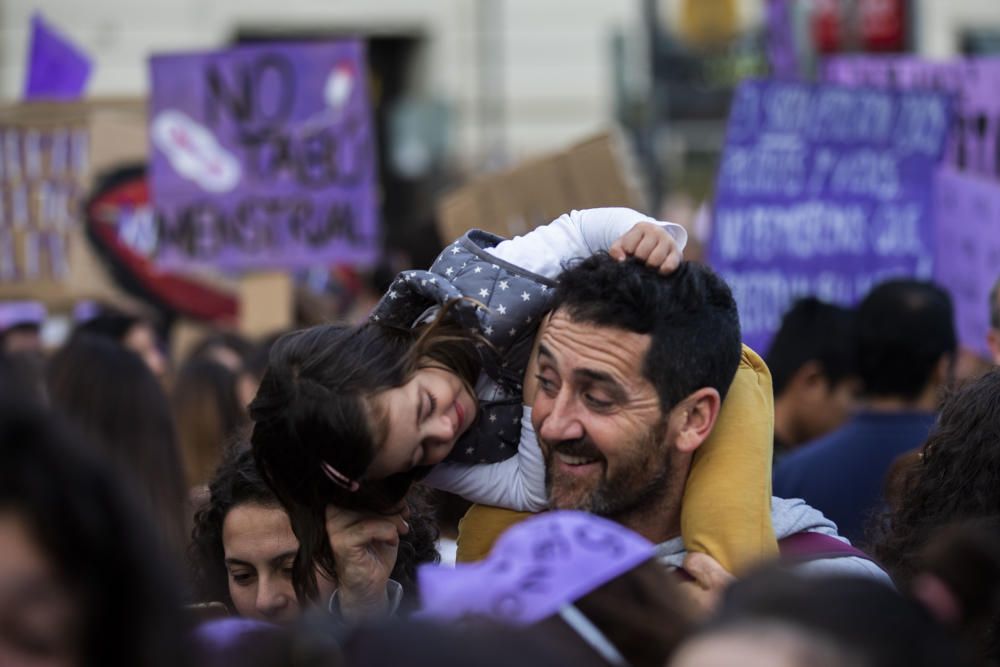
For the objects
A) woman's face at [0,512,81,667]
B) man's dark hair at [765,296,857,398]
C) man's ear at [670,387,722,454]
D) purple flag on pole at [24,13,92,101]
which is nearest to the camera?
woman's face at [0,512,81,667]

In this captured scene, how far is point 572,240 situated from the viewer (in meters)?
2.97

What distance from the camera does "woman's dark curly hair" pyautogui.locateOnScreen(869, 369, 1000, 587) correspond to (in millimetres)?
2633

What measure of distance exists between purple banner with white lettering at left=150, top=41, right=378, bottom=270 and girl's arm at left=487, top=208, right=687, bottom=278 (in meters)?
4.03

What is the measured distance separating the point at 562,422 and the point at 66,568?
1.36 meters

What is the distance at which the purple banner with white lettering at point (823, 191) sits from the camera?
19.5 feet

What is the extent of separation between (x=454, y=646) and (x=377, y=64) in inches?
812

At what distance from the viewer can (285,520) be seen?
305 cm

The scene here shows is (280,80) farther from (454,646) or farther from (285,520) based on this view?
(454,646)

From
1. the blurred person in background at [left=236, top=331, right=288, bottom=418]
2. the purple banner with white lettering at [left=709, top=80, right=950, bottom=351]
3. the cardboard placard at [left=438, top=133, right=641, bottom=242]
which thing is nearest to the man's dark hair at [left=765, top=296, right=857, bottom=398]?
the purple banner with white lettering at [left=709, top=80, right=950, bottom=351]

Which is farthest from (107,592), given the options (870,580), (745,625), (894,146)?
(894,146)

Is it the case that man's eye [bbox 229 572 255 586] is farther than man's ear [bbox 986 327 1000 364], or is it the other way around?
man's ear [bbox 986 327 1000 364]

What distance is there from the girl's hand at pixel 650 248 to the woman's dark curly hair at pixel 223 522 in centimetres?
77

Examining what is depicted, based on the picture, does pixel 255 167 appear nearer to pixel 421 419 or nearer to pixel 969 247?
pixel 969 247

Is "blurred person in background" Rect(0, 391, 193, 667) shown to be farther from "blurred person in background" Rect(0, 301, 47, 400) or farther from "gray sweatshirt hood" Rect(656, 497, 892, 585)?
"blurred person in background" Rect(0, 301, 47, 400)
